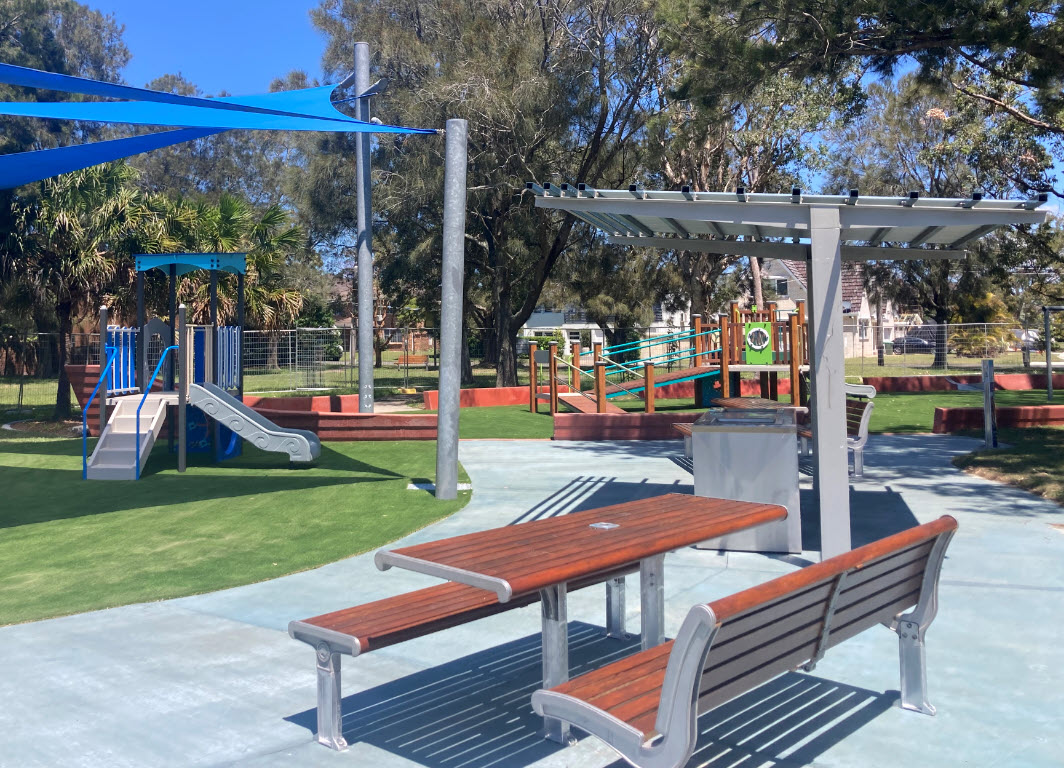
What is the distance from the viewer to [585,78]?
76.5ft

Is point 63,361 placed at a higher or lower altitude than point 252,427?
higher

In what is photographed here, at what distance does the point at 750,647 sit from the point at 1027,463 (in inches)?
389

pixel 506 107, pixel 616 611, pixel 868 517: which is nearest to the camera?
pixel 616 611

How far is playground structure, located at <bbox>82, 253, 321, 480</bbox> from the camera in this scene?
1195 cm

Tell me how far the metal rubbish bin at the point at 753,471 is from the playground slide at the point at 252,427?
5982mm

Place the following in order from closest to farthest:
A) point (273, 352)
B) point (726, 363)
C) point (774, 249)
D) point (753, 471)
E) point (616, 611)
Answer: point (616, 611) < point (753, 471) < point (774, 249) < point (726, 363) < point (273, 352)

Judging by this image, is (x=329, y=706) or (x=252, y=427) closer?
(x=329, y=706)

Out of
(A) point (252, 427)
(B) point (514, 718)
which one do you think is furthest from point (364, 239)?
(B) point (514, 718)

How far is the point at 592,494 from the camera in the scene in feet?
32.1

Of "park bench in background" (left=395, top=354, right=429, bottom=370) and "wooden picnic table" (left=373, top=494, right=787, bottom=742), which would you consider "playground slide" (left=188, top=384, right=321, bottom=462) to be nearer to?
"wooden picnic table" (left=373, top=494, right=787, bottom=742)

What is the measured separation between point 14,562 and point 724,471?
18.5 ft

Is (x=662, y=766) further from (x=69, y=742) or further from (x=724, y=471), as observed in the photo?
(x=724, y=471)

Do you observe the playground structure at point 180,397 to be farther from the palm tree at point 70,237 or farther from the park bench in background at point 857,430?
the park bench in background at point 857,430

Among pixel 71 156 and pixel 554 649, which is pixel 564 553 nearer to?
pixel 554 649
